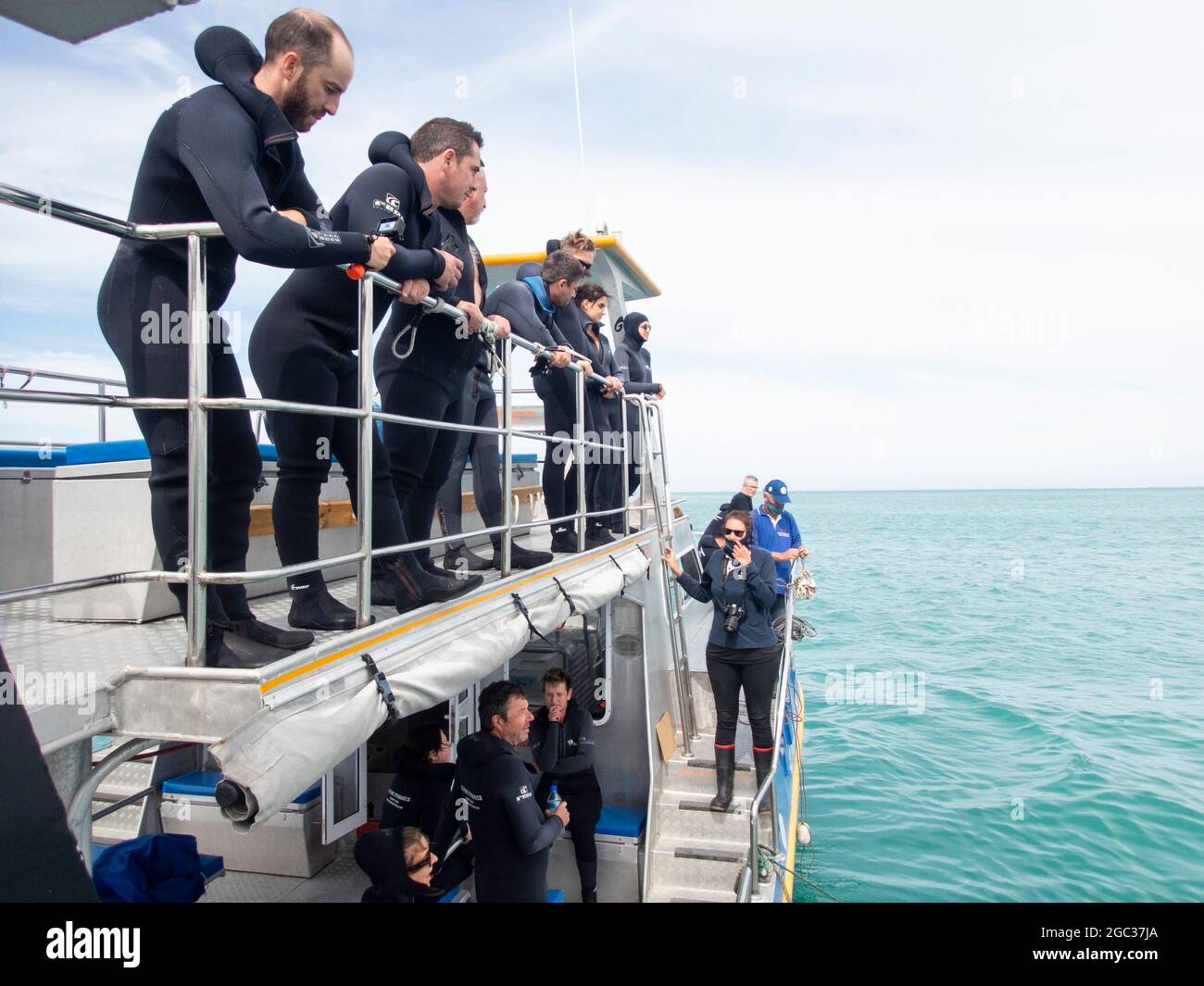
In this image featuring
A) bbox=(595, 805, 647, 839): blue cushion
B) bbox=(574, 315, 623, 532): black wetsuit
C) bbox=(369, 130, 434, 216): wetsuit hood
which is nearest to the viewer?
bbox=(369, 130, 434, 216): wetsuit hood

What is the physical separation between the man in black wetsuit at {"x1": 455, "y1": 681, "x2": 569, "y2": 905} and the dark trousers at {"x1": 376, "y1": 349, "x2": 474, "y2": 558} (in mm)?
873

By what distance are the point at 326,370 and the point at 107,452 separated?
4.44 feet

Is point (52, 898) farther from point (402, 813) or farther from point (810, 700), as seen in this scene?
point (810, 700)

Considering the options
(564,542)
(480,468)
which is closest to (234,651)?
(480,468)

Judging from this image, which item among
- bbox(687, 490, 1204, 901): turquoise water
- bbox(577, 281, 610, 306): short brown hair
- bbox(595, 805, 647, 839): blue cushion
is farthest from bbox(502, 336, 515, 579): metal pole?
bbox(687, 490, 1204, 901): turquoise water

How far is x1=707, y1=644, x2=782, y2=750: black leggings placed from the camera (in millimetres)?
5520

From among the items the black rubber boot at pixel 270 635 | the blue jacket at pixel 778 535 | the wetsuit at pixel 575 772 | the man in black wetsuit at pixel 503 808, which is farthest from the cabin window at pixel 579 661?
the black rubber boot at pixel 270 635

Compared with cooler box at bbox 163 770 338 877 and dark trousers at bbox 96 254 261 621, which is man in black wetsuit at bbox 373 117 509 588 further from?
cooler box at bbox 163 770 338 877

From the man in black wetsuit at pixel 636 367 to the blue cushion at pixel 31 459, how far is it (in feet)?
12.8

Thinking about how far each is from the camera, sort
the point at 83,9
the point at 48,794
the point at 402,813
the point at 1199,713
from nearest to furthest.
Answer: the point at 48,794
the point at 83,9
the point at 402,813
the point at 1199,713

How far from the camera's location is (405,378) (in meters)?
2.97

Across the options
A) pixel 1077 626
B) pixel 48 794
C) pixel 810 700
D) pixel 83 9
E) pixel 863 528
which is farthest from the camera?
pixel 863 528

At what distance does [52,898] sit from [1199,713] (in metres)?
17.3
